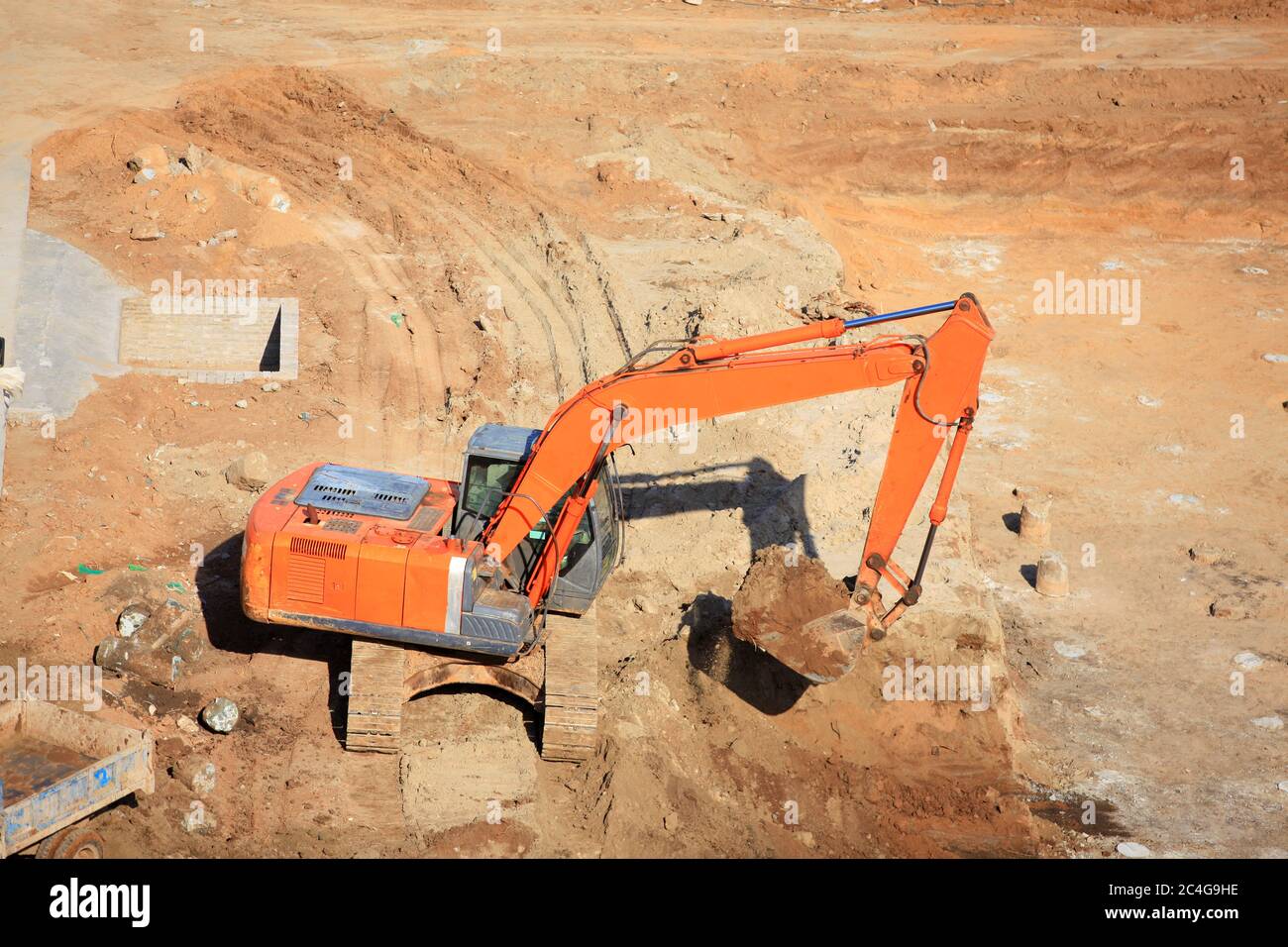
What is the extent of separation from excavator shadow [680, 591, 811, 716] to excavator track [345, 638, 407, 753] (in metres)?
2.63

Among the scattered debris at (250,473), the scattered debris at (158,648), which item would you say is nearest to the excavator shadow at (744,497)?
the scattered debris at (250,473)

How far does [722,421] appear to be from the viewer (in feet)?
46.5

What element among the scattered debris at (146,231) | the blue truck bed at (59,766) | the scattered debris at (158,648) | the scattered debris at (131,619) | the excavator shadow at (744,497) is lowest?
the blue truck bed at (59,766)

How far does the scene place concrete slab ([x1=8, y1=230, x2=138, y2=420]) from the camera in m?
14.0

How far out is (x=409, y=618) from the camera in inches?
379

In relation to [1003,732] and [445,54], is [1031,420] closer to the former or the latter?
[1003,732]

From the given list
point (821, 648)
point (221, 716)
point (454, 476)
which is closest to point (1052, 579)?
point (821, 648)

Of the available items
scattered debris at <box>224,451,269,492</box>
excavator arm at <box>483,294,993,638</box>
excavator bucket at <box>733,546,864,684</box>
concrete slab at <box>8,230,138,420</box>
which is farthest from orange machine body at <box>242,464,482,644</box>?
concrete slab at <box>8,230,138,420</box>

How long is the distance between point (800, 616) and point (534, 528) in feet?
7.65

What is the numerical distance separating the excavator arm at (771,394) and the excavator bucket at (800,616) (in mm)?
903

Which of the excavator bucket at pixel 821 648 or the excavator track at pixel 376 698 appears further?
the excavator track at pixel 376 698

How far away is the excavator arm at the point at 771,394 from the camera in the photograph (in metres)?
9.11

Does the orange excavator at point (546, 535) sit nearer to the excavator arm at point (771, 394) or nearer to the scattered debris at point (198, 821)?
the excavator arm at point (771, 394)

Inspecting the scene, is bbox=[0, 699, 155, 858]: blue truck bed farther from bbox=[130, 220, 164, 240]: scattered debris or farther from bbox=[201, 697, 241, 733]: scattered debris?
bbox=[130, 220, 164, 240]: scattered debris
